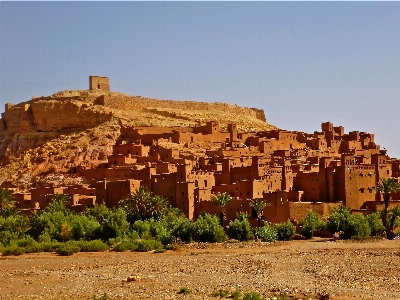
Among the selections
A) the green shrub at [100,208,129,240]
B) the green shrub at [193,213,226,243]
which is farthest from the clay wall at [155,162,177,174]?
the green shrub at [193,213,226,243]

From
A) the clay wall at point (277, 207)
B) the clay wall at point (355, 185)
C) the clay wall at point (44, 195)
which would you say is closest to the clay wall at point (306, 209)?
the clay wall at point (277, 207)

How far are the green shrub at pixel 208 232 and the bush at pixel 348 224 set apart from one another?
17.5 ft

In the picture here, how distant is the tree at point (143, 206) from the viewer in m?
40.3

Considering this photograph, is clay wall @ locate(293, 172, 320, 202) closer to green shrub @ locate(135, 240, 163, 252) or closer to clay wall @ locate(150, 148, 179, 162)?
clay wall @ locate(150, 148, 179, 162)

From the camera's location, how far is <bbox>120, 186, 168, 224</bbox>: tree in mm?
40281

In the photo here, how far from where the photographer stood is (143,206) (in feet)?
134

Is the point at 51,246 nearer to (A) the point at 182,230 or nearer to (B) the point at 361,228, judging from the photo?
(A) the point at 182,230

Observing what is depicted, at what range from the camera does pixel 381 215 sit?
37.3 m

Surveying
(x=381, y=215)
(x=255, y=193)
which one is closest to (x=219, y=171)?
(x=255, y=193)

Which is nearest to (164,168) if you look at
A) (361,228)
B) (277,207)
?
(277,207)

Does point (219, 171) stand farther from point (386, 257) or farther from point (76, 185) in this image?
point (386, 257)

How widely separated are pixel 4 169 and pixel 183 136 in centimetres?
1475

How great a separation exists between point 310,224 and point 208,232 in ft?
16.4

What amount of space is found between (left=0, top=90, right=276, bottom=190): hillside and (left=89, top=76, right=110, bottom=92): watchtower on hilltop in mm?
1452
